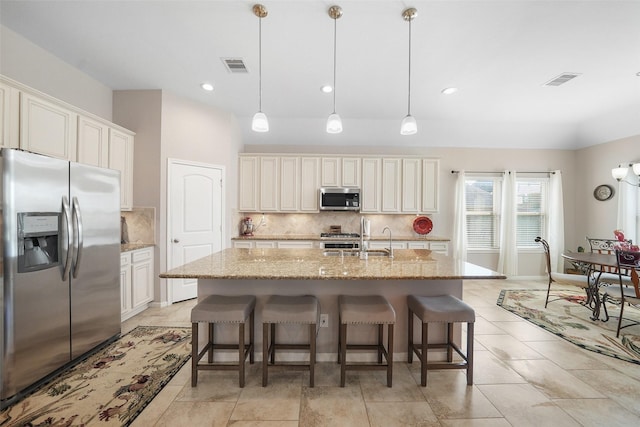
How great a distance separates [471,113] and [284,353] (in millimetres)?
4513

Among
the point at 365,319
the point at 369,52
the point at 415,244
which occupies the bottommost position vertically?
the point at 365,319

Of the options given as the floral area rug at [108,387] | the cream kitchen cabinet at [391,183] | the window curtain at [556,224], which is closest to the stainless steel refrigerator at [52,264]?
the floral area rug at [108,387]

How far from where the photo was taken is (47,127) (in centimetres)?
250

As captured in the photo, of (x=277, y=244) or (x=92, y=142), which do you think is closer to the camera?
(x=92, y=142)

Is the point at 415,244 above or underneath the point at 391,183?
underneath

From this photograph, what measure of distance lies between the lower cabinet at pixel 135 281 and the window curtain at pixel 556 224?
698 cm

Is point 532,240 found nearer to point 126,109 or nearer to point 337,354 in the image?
point 337,354

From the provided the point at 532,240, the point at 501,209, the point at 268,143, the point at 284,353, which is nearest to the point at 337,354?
the point at 284,353

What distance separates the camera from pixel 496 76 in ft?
10.6

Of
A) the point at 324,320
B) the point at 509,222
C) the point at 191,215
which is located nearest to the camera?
the point at 324,320

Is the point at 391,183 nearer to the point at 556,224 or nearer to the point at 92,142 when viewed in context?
the point at 556,224

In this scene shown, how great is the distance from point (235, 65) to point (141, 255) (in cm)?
262

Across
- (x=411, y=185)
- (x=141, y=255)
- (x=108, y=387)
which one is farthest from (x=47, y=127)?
(x=411, y=185)

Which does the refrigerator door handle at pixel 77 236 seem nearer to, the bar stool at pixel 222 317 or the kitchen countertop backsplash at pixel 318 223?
the bar stool at pixel 222 317
